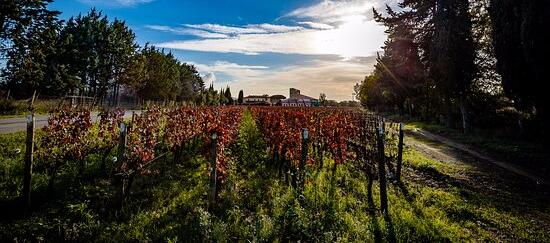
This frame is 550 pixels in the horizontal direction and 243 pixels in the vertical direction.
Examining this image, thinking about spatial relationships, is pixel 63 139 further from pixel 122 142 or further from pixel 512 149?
pixel 512 149

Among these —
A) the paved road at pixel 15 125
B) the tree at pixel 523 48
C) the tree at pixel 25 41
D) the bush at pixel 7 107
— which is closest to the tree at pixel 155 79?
the tree at pixel 25 41

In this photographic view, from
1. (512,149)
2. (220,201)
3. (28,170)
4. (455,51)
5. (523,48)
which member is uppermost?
(455,51)

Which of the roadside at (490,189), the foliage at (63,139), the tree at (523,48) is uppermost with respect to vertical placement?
the tree at (523,48)

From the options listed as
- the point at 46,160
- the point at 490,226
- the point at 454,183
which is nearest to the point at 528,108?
the point at 454,183

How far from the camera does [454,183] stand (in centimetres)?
1073

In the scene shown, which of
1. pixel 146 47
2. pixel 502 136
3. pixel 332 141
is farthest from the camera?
pixel 146 47

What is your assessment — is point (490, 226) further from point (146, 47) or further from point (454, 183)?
point (146, 47)

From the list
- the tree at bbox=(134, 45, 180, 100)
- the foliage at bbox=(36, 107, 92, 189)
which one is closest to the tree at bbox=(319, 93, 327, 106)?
the tree at bbox=(134, 45, 180, 100)

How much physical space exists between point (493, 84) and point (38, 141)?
29012mm

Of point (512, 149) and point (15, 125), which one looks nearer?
point (15, 125)

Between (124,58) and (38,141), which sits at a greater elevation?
(124,58)

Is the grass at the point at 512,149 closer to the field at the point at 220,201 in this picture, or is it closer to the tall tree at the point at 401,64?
the field at the point at 220,201

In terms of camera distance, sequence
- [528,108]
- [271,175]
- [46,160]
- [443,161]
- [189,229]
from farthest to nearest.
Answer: [528,108], [443,161], [271,175], [46,160], [189,229]

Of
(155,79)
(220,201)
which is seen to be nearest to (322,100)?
(155,79)
